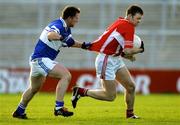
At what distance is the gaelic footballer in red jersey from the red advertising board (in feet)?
45.1

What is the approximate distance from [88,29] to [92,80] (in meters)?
6.07

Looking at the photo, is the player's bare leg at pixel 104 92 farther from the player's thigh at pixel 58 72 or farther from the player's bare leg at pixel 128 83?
the player's thigh at pixel 58 72

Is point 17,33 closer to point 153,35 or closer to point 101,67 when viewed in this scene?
point 153,35

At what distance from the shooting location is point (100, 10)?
118ft

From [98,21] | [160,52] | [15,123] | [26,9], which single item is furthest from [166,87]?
[15,123]

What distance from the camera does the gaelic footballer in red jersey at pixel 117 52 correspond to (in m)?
15.0

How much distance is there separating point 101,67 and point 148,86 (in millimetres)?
14804

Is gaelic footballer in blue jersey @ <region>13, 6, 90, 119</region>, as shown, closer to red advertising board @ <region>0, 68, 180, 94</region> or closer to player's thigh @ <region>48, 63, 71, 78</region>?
player's thigh @ <region>48, 63, 71, 78</region>

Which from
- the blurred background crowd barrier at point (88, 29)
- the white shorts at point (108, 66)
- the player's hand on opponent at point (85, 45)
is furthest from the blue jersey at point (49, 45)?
the blurred background crowd barrier at point (88, 29)

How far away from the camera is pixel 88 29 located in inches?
1385

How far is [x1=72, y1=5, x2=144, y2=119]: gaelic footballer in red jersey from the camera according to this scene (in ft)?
49.1

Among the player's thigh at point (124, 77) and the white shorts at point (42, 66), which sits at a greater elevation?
the white shorts at point (42, 66)

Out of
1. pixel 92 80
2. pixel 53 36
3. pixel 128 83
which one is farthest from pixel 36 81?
pixel 92 80

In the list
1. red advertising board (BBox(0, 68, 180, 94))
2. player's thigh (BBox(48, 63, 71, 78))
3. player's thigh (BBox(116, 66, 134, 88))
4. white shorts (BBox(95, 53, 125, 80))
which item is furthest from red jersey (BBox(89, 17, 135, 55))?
red advertising board (BBox(0, 68, 180, 94))
